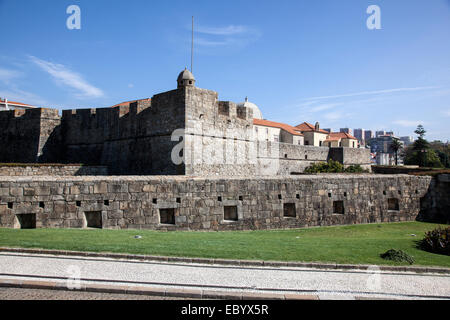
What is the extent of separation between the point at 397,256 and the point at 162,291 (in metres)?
5.64

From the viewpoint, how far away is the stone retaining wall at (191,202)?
29.5 feet

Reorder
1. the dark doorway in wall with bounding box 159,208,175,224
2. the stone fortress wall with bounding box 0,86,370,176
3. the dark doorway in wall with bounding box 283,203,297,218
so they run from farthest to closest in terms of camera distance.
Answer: the stone fortress wall with bounding box 0,86,370,176, the dark doorway in wall with bounding box 283,203,297,218, the dark doorway in wall with bounding box 159,208,175,224

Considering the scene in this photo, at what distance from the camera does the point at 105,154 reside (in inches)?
840

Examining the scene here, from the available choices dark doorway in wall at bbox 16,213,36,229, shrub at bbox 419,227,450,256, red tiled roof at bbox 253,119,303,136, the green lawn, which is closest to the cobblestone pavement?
the green lawn

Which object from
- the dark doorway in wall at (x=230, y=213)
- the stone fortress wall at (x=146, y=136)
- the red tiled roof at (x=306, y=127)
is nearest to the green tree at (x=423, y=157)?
the red tiled roof at (x=306, y=127)

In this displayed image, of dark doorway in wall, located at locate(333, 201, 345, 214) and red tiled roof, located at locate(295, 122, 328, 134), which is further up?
red tiled roof, located at locate(295, 122, 328, 134)

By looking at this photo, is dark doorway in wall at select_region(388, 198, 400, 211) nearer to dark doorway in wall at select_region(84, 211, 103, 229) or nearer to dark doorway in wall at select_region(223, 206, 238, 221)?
dark doorway in wall at select_region(223, 206, 238, 221)

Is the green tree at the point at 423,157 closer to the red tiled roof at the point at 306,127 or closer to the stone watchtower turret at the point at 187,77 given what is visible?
the red tiled roof at the point at 306,127

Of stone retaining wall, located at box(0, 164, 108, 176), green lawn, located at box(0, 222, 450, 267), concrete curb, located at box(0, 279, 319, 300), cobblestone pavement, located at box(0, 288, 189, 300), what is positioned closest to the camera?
cobblestone pavement, located at box(0, 288, 189, 300)

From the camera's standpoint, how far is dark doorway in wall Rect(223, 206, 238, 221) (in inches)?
432

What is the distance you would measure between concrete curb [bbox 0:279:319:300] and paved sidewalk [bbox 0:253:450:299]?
16mm

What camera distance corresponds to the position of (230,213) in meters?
11.0

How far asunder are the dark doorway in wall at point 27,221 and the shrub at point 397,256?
9.80 m

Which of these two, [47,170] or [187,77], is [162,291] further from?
[187,77]
